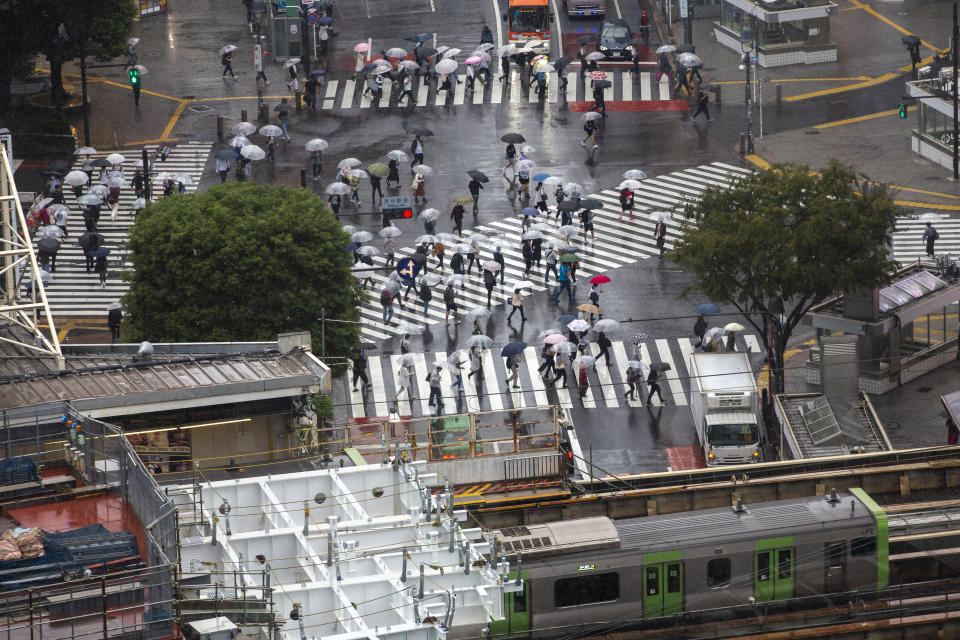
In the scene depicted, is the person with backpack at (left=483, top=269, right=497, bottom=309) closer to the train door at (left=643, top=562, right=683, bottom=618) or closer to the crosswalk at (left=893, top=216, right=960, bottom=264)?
the crosswalk at (left=893, top=216, right=960, bottom=264)

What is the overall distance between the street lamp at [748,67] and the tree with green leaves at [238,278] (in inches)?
1279

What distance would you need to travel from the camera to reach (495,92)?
338 ft

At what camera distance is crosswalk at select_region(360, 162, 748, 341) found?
7681 centimetres

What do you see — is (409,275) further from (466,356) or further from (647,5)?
(647,5)

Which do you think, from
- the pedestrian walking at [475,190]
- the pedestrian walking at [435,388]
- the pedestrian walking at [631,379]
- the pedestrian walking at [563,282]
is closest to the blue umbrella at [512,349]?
the pedestrian walking at [435,388]

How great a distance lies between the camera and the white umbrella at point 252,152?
86.2m

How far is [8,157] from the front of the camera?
5797 centimetres

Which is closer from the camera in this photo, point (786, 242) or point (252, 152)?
point (786, 242)

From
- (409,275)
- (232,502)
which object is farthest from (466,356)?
(232,502)

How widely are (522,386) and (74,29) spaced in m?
36.0

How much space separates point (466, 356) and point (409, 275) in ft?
18.9

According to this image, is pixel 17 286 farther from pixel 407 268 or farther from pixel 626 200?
pixel 626 200

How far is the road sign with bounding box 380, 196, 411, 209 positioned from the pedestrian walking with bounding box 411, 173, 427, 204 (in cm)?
556

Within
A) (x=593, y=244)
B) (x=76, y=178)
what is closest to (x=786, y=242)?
(x=593, y=244)
